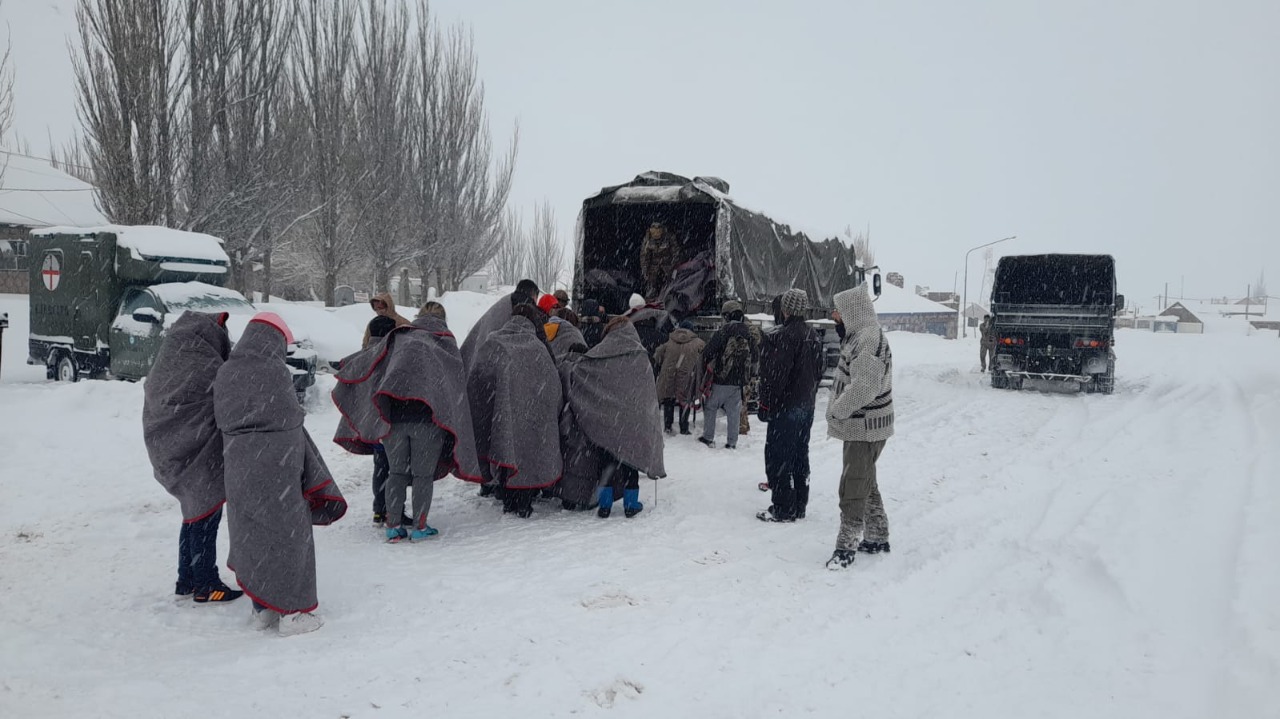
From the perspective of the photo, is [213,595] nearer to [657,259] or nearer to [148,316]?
[657,259]

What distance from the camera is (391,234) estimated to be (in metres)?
24.4

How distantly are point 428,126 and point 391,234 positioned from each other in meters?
4.56

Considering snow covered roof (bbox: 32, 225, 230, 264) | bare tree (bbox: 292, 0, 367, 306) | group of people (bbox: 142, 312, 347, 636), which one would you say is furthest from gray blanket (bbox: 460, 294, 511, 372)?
bare tree (bbox: 292, 0, 367, 306)

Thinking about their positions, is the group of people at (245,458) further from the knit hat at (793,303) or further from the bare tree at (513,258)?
the bare tree at (513,258)

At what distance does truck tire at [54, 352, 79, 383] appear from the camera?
12.6 m

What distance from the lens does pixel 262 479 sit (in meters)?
4.07

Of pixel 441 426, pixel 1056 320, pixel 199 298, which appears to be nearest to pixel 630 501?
pixel 441 426

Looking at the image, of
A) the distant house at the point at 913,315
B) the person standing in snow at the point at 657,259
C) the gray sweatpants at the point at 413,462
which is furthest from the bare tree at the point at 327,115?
the distant house at the point at 913,315

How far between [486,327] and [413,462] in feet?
5.86

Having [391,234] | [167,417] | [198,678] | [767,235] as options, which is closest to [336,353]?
[767,235]

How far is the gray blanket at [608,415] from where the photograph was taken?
6.24m

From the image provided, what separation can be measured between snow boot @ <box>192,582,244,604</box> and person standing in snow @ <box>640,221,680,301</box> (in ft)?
25.1

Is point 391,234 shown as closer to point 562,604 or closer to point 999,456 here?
point 999,456

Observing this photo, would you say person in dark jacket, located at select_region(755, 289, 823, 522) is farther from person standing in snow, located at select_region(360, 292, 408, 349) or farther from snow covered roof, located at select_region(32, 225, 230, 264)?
snow covered roof, located at select_region(32, 225, 230, 264)
